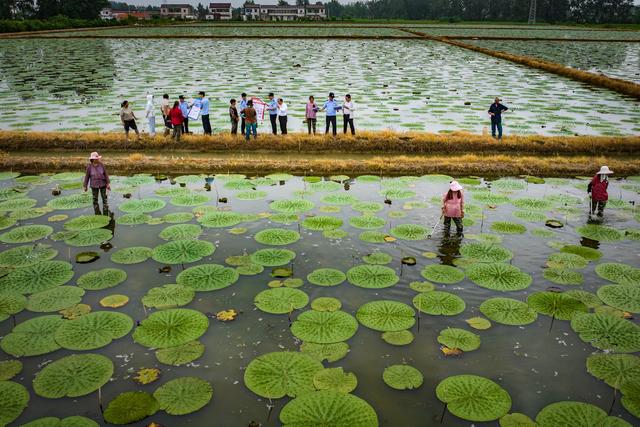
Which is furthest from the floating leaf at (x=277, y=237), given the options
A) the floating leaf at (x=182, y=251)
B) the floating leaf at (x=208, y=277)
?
the floating leaf at (x=208, y=277)

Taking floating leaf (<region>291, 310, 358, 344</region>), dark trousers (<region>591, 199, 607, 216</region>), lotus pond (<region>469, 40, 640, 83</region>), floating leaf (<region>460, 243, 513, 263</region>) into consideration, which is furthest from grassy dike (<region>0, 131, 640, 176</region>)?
lotus pond (<region>469, 40, 640, 83</region>)

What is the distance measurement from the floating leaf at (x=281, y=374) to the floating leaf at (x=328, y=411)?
211 millimetres

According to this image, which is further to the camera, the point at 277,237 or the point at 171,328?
the point at 277,237

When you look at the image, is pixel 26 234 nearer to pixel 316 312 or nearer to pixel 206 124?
pixel 316 312

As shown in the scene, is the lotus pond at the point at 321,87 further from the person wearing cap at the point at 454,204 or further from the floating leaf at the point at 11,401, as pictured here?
the floating leaf at the point at 11,401

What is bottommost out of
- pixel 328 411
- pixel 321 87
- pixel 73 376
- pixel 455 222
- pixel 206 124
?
pixel 328 411

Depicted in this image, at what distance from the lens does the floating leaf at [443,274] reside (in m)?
8.90

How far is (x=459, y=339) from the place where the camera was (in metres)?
7.27

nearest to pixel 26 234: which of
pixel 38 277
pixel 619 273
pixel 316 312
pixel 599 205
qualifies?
pixel 38 277

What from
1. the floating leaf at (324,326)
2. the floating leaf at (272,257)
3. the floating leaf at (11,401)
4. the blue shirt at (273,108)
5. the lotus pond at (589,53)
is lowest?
the floating leaf at (11,401)

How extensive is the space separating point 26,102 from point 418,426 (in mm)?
28359

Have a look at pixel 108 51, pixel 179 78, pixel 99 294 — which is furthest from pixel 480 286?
pixel 108 51

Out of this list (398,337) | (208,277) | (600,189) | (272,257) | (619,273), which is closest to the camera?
(398,337)

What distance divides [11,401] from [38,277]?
11.1ft
